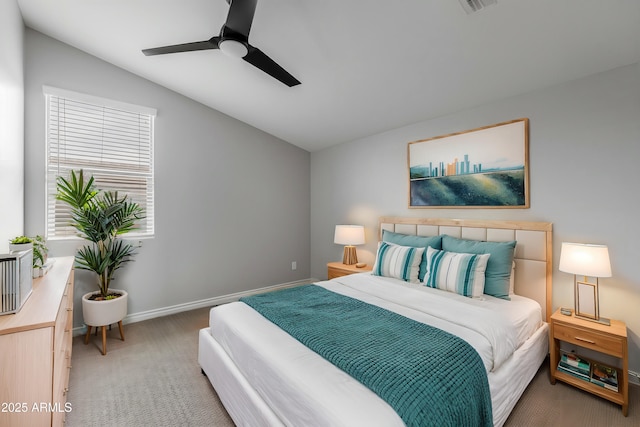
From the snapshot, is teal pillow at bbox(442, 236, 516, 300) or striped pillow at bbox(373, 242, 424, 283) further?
striped pillow at bbox(373, 242, 424, 283)

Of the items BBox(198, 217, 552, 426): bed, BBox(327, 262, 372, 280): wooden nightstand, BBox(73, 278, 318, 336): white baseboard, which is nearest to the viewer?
BBox(198, 217, 552, 426): bed

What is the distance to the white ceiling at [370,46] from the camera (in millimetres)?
1914

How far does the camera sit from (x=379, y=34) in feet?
7.19

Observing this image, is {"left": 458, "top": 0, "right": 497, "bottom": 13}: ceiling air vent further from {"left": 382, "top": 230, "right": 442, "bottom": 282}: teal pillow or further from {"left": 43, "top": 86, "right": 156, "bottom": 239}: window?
{"left": 43, "top": 86, "right": 156, "bottom": 239}: window

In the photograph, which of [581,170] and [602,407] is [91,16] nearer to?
[581,170]

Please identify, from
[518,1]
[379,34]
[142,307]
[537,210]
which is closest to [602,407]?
[537,210]

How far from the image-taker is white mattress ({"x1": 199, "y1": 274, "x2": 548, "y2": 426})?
117cm

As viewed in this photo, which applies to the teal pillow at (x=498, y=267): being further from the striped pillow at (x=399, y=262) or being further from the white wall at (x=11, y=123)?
the white wall at (x=11, y=123)

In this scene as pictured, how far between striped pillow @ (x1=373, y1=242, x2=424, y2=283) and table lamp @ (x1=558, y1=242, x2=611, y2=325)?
3.71 ft

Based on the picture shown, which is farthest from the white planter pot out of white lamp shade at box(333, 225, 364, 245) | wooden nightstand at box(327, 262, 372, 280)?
white lamp shade at box(333, 225, 364, 245)

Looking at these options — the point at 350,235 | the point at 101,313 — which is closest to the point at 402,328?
the point at 350,235

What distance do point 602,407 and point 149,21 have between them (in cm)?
454

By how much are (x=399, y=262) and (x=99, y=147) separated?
3.52 metres

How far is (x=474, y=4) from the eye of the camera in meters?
1.80
